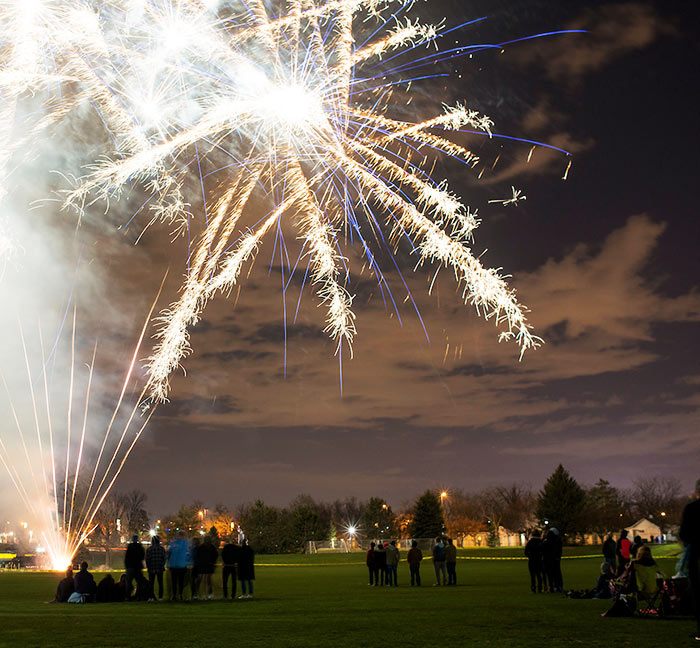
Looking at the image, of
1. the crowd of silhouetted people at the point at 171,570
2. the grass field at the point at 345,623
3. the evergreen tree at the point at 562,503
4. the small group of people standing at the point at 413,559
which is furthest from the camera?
the evergreen tree at the point at 562,503

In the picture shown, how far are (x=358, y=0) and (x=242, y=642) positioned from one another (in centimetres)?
1032

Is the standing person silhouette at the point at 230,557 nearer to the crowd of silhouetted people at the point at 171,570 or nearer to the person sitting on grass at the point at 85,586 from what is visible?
the crowd of silhouetted people at the point at 171,570

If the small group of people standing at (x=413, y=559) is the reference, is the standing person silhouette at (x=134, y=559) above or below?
above

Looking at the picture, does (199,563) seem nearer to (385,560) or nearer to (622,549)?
(385,560)

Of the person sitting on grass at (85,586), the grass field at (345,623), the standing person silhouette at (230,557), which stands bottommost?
the grass field at (345,623)

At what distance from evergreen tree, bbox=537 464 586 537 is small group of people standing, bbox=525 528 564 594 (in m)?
62.8

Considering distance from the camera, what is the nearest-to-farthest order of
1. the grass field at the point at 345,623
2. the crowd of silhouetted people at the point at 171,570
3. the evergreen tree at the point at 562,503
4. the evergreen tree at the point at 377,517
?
1. the grass field at the point at 345,623
2. the crowd of silhouetted people at the point at 171,570
3. the evergreen tree at the point at 562,503
4. the evergreen tree at the point at 377,517

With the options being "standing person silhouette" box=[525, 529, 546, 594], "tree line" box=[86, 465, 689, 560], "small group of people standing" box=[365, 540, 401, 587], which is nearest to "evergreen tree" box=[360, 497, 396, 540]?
"tree line" box=[86, 465, 689, 560]

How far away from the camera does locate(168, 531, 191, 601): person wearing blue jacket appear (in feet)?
55.9

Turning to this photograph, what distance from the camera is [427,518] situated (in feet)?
292

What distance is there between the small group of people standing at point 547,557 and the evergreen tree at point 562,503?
62766 mm

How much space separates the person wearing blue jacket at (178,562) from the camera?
55.9ft

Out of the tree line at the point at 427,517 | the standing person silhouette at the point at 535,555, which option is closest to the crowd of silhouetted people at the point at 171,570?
the standing person silhouette at the point at 535,555

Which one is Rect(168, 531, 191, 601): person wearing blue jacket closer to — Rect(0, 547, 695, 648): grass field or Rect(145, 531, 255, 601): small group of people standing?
Rect(145, 531, 255, 601): small group of people standing
